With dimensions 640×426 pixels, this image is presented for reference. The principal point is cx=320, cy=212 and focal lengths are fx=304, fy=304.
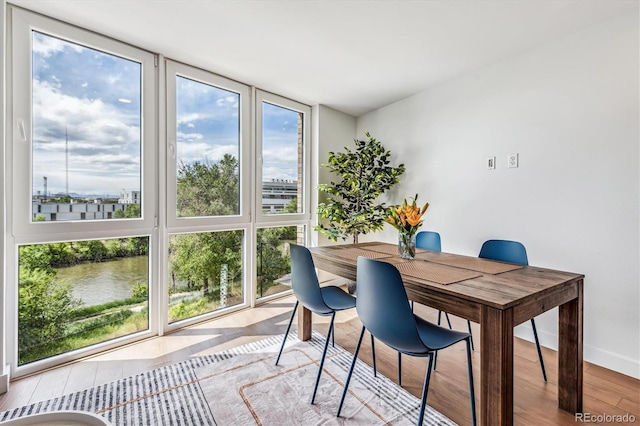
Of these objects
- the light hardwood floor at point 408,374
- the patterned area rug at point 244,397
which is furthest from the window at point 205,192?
the patterned area rug at point 244,397

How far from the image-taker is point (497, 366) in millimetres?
1216

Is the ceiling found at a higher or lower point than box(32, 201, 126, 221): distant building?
higher

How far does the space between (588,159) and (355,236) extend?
7.19 ft

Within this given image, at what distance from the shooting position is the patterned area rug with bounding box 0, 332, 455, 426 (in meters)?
1.62

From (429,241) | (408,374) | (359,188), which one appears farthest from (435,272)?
(359,188)

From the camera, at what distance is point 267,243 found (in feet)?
11.4

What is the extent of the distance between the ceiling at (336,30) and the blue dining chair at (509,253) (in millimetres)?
1549

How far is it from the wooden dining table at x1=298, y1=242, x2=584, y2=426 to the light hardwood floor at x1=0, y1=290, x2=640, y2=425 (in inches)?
8.3

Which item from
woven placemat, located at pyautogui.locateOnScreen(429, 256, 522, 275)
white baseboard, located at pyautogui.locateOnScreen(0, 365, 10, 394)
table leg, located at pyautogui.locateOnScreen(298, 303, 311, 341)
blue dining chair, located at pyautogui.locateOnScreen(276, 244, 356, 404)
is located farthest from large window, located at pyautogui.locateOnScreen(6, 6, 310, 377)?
woven placemat, located at pyautogui.locateOnScreen(429, 256, 522, 275)

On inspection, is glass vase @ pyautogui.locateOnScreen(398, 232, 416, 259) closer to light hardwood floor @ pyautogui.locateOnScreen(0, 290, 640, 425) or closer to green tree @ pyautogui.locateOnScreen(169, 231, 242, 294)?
light hardwood floor @ pyautogui.locateOnScreen(0, 290, 640, 425)

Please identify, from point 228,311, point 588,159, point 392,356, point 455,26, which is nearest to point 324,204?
point 228,311

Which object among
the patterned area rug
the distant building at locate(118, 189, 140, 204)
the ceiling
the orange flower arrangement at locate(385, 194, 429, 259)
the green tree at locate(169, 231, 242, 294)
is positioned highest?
the ceiling

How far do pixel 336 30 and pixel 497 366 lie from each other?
7.43 ft

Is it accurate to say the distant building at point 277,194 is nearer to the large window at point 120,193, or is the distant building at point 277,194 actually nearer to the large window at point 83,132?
the large window at point 120,193
